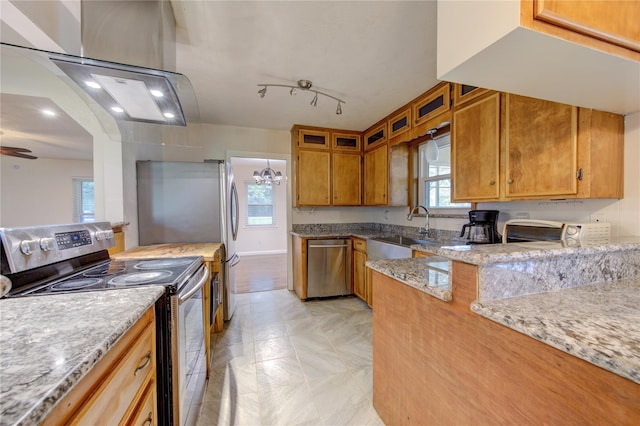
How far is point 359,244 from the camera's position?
317cm

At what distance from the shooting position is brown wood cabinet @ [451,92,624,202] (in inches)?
50.8

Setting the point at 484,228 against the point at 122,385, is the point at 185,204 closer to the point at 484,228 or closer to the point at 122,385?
the point at 122,385

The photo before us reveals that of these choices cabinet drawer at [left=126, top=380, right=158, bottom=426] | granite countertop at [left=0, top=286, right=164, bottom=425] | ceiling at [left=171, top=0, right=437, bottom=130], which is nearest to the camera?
granite countertop at [left=0, top=286, right=164, bottom=425]

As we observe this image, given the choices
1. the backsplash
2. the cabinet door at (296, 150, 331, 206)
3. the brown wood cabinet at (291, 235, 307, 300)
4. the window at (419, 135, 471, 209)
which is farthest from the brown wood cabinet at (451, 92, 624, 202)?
the brown wood cabinet at (291, 235, 307, 300)

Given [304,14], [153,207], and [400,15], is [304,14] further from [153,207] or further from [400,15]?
[153,207]

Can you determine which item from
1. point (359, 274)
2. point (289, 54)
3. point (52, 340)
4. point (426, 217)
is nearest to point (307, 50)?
point (289, 54)

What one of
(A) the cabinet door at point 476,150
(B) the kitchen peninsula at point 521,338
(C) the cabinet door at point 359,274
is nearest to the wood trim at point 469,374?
(B) the kitchen peninsula at point 521,338

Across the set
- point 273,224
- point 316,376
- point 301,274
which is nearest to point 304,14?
point 316,376

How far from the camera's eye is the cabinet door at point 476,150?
5.76 feet

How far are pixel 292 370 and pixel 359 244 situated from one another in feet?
5.52

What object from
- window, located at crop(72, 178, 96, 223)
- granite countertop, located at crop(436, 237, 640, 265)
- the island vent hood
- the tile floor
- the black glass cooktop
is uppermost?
the island vent hood

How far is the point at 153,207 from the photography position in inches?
98.0

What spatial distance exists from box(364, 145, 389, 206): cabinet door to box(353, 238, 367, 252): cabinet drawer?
1.84ft

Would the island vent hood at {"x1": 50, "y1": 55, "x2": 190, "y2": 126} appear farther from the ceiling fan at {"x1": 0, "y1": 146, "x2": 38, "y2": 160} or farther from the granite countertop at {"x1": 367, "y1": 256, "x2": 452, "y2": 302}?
the granite countertop at {"x1": 367, "y1": 256, "x2": 452, "y2": 302}
